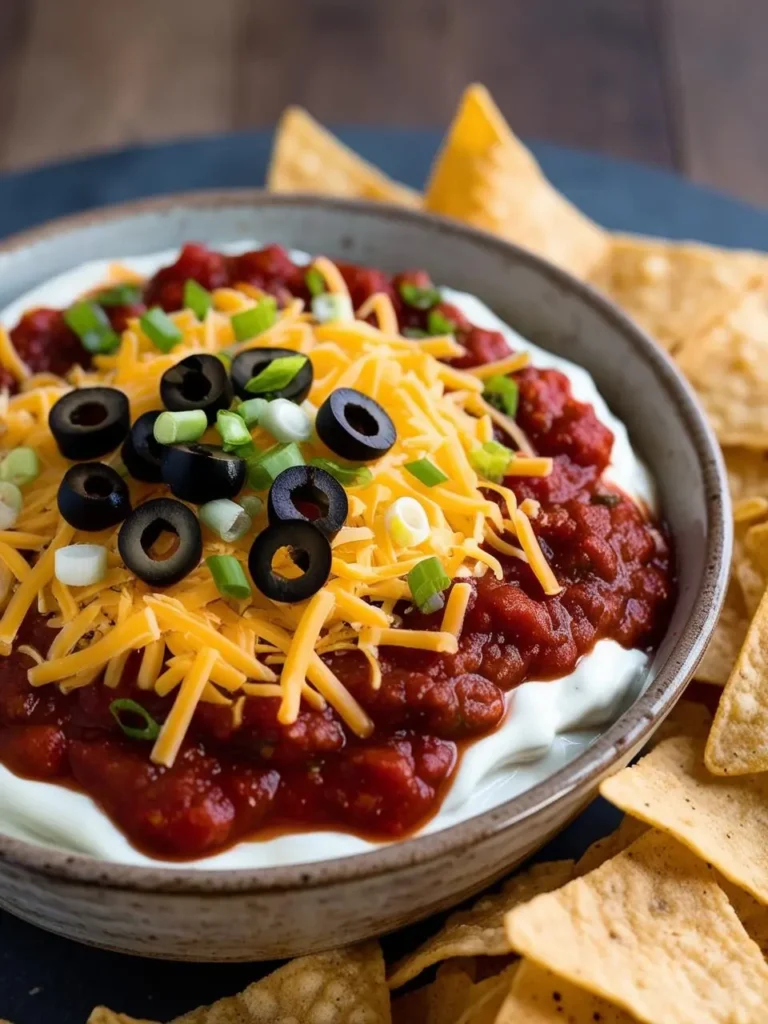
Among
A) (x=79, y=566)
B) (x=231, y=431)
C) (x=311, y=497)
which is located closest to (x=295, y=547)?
(x=311, y=497)

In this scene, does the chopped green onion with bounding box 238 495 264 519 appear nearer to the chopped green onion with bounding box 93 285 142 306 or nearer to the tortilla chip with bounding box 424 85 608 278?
the chopped green onion with bounding box 93 285 142 306

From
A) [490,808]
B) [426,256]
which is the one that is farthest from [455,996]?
[426,256]

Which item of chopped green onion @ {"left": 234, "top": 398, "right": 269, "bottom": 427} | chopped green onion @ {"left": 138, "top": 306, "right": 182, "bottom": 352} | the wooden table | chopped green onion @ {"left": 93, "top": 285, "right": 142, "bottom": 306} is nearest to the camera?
chopped green onion @ {"left": 234, "top": 398, "right": 269, "bottom": 427}

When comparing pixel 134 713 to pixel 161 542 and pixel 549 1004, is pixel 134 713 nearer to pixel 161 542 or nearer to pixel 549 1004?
pixel 161 542

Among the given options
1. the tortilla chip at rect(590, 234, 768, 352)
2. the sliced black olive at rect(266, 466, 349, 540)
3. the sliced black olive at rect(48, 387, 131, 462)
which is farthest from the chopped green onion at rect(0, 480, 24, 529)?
the tortilla chip at rect(590, 234, 768, 352)

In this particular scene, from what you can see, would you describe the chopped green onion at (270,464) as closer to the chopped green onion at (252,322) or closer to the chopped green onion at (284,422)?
the chopped green onion at (284,422)

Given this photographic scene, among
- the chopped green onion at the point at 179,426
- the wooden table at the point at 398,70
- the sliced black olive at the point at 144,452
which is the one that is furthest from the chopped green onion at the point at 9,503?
the wooden table at the point at 398,70

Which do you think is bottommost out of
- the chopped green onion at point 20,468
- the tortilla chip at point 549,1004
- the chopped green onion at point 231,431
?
the tortilla chip at point 549,1004
